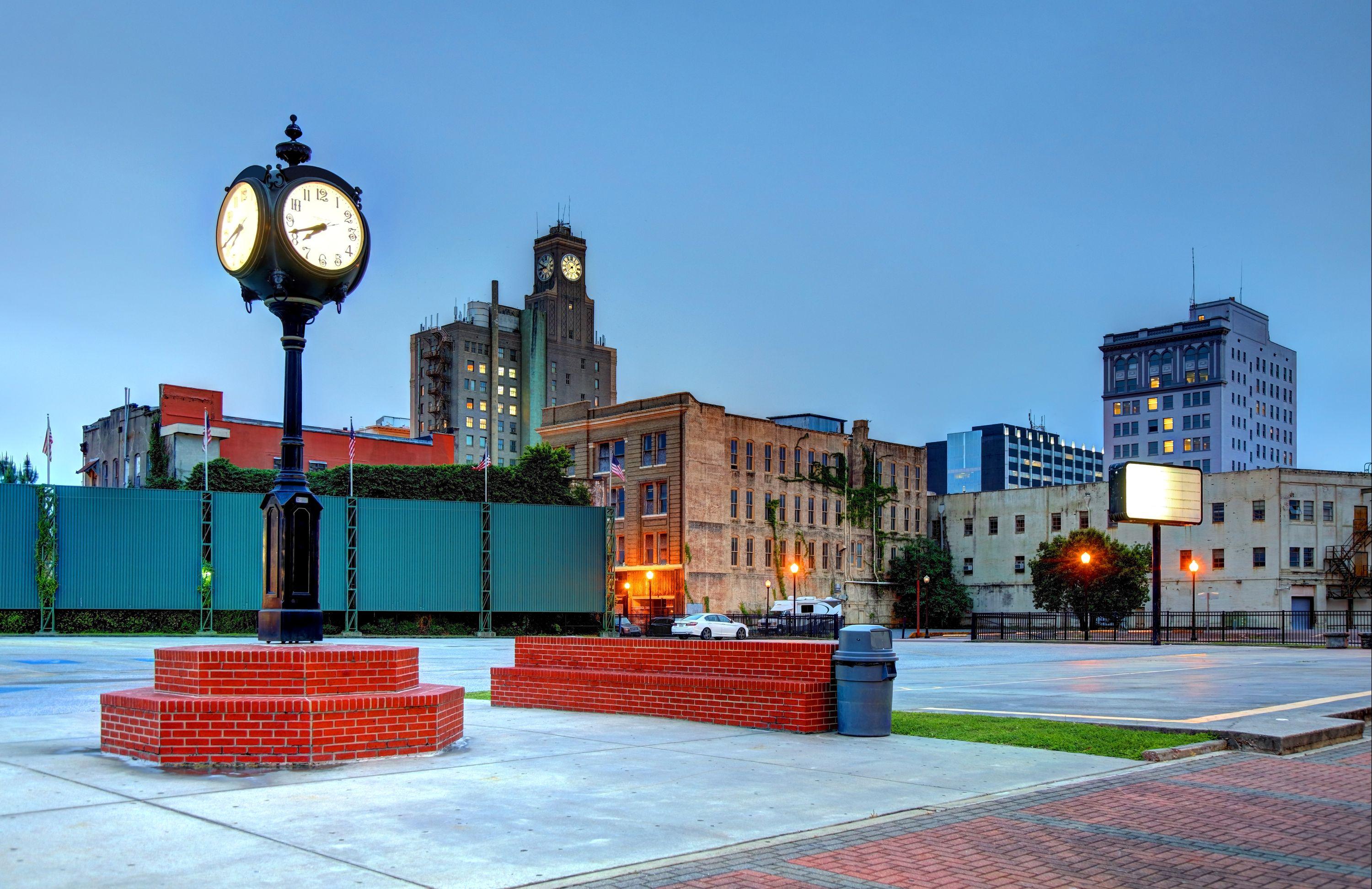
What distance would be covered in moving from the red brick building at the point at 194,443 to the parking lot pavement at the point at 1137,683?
40.7m

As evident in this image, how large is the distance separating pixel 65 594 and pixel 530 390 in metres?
126

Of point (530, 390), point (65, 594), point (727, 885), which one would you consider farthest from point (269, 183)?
point (530, 390)

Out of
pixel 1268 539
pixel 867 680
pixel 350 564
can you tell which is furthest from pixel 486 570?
pixel 1268 539

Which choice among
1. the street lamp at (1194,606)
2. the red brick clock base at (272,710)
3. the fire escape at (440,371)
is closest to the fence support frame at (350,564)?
the street lamp at (1194,606)

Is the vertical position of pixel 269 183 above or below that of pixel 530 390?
below

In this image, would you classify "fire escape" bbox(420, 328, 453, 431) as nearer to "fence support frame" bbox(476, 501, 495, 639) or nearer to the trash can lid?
"fence support frame" bbox(476, 501, 495, 639)

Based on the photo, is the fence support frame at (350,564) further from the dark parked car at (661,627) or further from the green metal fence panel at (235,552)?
the dark parked car at (661,627)

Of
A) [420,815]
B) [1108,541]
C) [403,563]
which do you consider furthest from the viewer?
[1108,541]

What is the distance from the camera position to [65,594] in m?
43.1

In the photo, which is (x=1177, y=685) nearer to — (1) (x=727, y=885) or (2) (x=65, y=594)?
(1) (x=727, y=885)

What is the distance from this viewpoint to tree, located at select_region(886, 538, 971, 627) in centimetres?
7931

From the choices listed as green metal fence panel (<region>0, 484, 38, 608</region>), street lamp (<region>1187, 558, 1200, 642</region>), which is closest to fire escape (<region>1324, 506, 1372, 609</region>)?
street lamp (<region>1187, 558, 1200, 642</region>)

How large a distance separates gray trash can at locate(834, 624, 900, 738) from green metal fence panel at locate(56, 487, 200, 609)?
39301mm

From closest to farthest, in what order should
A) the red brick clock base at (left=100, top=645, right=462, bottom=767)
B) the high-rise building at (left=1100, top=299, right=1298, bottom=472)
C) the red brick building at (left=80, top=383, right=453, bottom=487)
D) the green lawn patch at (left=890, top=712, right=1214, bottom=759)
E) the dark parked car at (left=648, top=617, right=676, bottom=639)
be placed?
the red brick clock base at (left=100, top=645, right=462, bottom=767) → the green lawn patch at (left=890, top=712, right=1214, bottom=759) → the dark parked car at (left=648, top=617, right=676, bottom=639) → the red brick building at (left=80, top=383, right=453, bottom=487) → the high-rise building at (left=1100, top=299, right=1298, bottom=472)
